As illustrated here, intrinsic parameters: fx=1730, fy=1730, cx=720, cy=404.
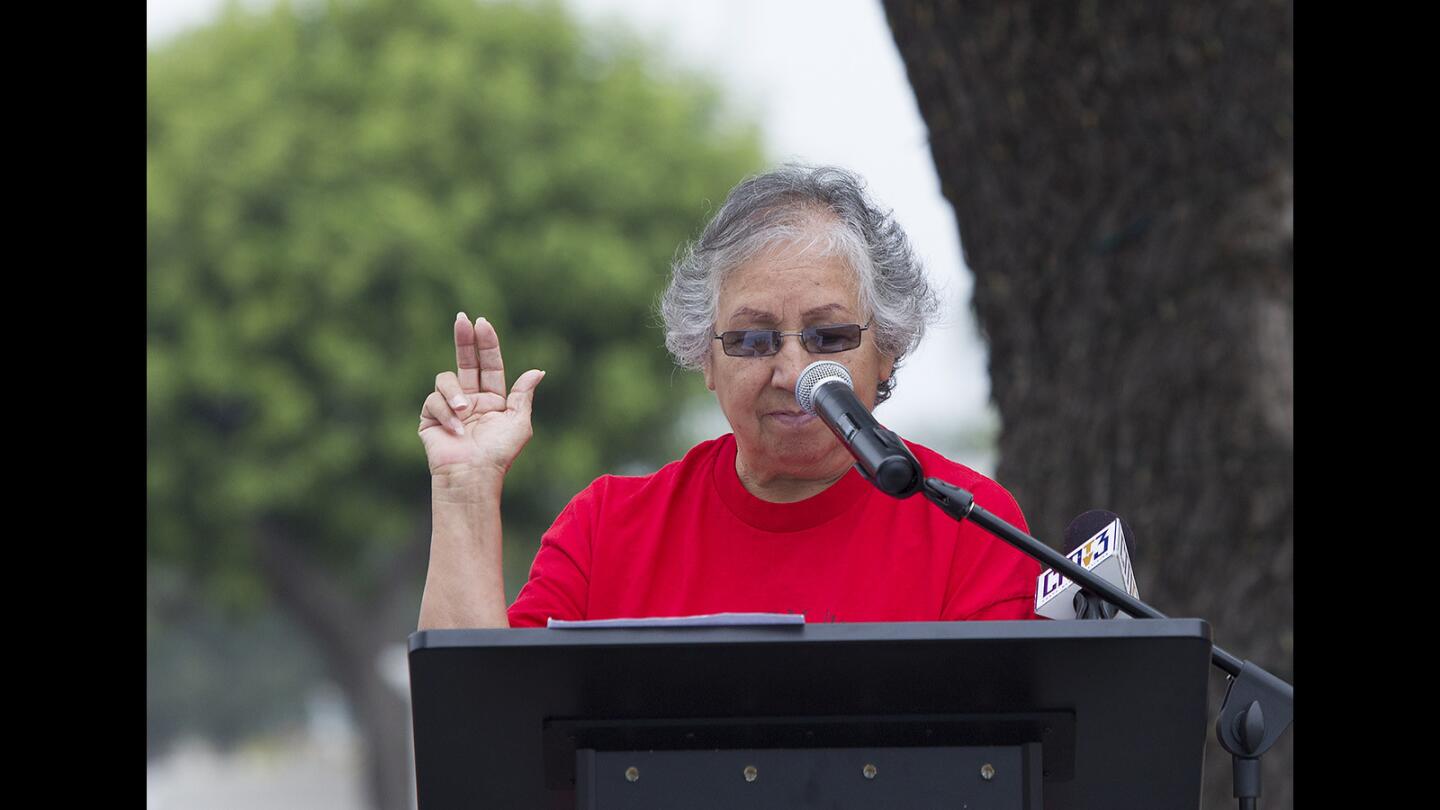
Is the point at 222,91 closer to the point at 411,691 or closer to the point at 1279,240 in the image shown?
the point at 1279,240

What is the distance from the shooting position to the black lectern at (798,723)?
6.36ft

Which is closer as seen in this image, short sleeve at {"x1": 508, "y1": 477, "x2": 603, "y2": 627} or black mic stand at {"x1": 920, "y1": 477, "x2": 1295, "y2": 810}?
black mic stand at {"x1": 920, "y1": 477, "x2": 1295, "y2": 810}

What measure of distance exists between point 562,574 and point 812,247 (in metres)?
0.71

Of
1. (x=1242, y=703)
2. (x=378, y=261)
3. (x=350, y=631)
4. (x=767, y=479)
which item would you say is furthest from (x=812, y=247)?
(x=350, y=631)

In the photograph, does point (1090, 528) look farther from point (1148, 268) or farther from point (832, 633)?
point (1148, 268)

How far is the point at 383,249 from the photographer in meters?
17.5

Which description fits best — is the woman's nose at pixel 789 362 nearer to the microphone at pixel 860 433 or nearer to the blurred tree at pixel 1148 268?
the microphone at pixel 860 433

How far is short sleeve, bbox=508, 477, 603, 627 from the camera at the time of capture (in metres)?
2.96

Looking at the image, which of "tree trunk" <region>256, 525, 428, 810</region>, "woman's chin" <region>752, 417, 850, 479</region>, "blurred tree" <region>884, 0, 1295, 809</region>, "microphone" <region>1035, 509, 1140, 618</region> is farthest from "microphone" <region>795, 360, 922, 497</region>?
"tree trunk" <region>256, 525, 428, 810</region>

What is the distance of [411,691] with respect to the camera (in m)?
1.95

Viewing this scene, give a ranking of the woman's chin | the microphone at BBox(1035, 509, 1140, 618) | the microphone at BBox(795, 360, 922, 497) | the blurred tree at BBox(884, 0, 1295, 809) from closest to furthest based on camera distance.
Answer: the microphone at BBox(795, 360, 922, 497)
the microphone at BBox(1035, 509, 1140, 618)
the woman's chin
the blurred tree at BBox(884, 0, 1295, 809)

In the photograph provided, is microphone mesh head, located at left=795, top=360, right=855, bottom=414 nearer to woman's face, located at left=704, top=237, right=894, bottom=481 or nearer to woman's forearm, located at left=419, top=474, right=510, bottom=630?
woman's face, located at left=704, top=237, right=894, bottom=481
